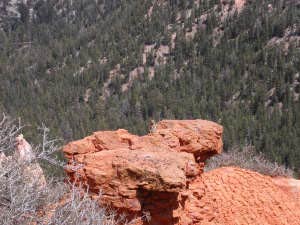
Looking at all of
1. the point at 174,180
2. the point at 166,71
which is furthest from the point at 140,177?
the point at 166,71

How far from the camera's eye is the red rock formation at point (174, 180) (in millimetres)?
7191

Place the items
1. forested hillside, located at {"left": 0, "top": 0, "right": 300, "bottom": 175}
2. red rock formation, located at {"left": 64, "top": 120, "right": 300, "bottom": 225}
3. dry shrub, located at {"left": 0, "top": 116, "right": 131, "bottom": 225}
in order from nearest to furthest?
dry shrub, located at {"left": 0, "top": 116, "right": 131, "bottom": 225} < red rock formation, located at {"left": 64, "top": 120, "right": 300, "bottom": 225} < forested hillside, located at {"left": 0, "top": 0, "right": 300, "bottom": 175}

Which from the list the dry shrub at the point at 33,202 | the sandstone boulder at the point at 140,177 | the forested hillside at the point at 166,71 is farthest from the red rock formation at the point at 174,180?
the forested hillside at the point at 166,71

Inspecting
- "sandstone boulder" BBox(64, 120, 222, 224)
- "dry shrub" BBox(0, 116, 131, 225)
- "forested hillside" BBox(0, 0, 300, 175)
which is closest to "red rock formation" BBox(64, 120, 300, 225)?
"sandstone boulder" BBox(64, 120, 222, 224)

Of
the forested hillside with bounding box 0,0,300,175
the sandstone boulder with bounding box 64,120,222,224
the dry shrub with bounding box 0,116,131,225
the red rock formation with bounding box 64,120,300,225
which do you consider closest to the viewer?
the dry shrub with bounding box 0,116,131,225

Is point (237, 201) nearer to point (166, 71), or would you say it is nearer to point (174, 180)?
point (174, 180)

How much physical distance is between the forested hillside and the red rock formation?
47624 mm

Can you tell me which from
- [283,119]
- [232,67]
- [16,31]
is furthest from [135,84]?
[16,31]

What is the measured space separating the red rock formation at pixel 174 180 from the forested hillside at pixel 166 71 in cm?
4762

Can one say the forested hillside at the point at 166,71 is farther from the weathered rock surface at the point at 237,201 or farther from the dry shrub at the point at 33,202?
the dry shrub at the point at 33,202

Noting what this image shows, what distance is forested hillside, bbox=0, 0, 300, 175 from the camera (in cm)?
7562

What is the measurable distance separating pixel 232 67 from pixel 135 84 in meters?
18.2

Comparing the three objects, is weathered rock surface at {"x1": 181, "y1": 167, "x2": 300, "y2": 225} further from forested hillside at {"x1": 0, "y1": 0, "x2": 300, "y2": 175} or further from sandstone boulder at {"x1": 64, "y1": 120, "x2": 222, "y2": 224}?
forested hillside at {"x1": 0, "y1": 0, "x2": 300, "y2": 175}

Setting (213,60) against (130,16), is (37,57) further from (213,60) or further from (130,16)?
(213,60)
